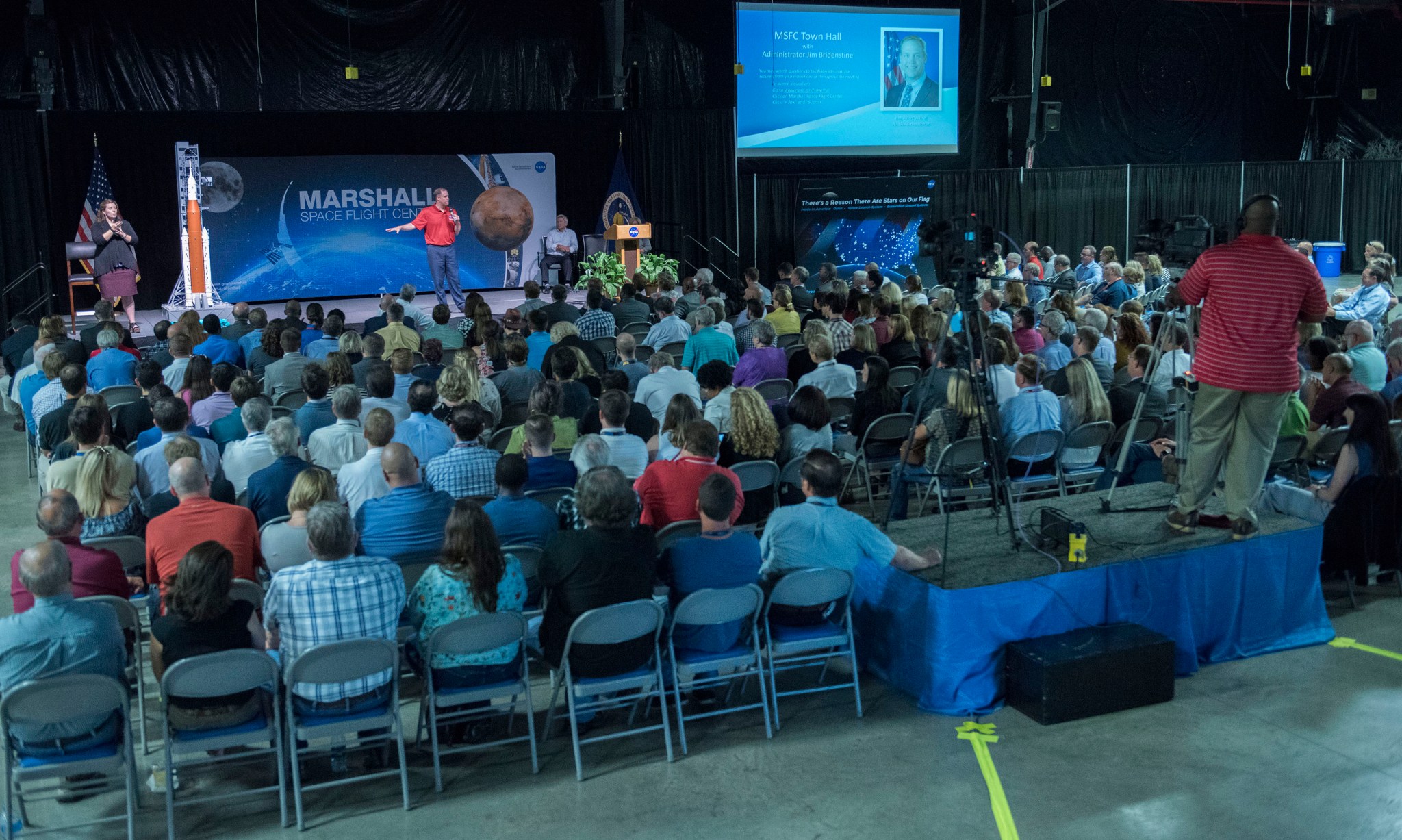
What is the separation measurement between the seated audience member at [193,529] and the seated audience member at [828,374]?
13.6 feet

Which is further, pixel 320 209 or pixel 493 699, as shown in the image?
pixel 320 209

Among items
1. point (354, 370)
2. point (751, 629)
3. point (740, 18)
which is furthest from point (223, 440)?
point (740, 18)

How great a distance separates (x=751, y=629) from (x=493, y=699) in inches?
52.0

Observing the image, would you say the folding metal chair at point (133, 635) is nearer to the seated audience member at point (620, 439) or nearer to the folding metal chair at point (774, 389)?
the seated audience member at point (620, 439)

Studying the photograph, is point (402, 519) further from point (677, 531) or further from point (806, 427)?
point (806, 427)

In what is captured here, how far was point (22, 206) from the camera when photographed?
14703 mm

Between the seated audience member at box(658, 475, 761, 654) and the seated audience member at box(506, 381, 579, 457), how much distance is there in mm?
1988

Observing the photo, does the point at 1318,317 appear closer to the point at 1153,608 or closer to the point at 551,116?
the point at 1153,608

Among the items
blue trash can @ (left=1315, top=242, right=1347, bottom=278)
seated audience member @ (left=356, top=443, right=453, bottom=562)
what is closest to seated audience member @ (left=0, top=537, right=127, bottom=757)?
seated audience member @ (left=356, top=443, right=453, bottom=562)

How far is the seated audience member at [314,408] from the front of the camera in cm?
737

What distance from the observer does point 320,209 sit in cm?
1708

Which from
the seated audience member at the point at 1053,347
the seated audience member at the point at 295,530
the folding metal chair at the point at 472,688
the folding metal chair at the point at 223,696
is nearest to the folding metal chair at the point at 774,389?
the seated audience member at the point at 1053,347

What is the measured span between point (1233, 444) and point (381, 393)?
479cm

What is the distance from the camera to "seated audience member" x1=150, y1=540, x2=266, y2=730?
14.5 feet
